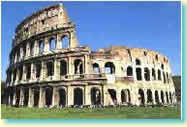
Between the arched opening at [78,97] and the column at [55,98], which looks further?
the arched opening at [78,97]

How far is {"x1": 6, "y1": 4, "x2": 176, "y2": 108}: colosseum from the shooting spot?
64.7ft

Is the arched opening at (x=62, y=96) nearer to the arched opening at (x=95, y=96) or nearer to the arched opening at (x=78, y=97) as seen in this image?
the arched opening at (x=78, y=97)

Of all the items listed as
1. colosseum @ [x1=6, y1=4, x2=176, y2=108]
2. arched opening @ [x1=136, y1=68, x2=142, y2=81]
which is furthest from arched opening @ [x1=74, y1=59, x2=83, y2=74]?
arched opening @ [x1=136, y1=68, x2=142, y2=81]

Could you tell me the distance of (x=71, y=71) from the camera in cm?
2047

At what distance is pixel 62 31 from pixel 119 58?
3949mm

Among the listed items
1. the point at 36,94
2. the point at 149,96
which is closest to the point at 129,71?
the point at 149,96

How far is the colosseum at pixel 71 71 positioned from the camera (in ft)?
64.7

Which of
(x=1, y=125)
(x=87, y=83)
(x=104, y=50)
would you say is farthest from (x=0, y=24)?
(x=104, y=50)

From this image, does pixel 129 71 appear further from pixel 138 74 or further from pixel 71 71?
pixel 71 71

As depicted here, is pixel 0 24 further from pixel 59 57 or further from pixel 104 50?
pixel 104 50

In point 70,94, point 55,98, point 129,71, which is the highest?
point 129,71

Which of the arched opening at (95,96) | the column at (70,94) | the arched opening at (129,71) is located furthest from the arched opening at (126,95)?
the column at (70,94)

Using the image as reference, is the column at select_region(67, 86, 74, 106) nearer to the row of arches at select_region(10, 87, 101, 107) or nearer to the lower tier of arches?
the lower tier of arches

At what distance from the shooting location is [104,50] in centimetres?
2177
